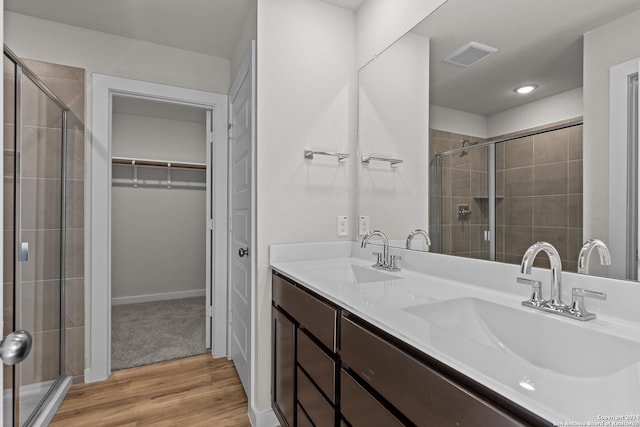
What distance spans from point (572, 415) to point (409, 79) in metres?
1.57

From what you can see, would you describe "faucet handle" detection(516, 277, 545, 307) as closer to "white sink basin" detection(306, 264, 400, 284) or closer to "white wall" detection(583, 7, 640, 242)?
"white wall" detection(583, 7, 640, 242)

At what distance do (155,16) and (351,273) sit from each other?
2.07 metres

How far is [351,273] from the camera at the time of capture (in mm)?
1740

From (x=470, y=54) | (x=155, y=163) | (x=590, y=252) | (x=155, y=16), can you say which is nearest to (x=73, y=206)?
(x=155, y=16)

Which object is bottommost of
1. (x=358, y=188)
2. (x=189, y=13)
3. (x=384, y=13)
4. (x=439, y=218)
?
(x=439, y=218)

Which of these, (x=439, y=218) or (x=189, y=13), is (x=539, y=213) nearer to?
(x=439, y=218)

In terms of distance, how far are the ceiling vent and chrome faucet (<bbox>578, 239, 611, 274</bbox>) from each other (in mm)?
808

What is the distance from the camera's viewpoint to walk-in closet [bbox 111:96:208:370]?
12.5ft

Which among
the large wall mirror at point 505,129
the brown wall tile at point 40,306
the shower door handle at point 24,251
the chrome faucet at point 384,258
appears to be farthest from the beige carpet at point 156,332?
the large wall mirror at point 505,129

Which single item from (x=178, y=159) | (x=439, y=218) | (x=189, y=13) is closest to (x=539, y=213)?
(x=439, y=218)

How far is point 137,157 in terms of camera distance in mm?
3957

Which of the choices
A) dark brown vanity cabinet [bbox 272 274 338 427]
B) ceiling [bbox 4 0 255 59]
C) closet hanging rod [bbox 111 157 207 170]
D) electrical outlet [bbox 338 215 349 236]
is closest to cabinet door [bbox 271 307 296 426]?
dark brown vanity cabinet [bbox 272 274 338 427]

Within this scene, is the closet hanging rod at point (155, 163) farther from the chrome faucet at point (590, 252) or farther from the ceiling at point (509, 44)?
the chrome faucet at point (590, 252)

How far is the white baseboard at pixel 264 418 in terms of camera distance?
5.68 feet
